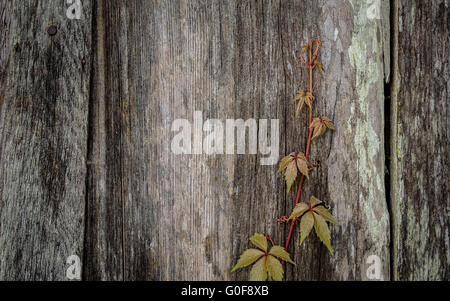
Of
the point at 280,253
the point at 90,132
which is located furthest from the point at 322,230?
the point at 90,132

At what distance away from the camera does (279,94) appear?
135cm

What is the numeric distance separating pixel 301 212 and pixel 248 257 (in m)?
0.28

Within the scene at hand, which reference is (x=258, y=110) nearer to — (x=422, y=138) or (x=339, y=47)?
(x=339, y=47)

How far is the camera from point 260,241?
1302 mm

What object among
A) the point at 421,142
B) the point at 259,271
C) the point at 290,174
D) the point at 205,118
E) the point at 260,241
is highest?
the point at 205,118

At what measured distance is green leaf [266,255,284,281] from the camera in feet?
4.07

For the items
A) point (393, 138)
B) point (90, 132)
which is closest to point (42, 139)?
point (90, 132)

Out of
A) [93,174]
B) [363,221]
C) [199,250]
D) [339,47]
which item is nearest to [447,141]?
[363,221]

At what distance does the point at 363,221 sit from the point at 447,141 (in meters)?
0.48

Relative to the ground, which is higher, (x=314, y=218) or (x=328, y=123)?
(x=328, y=123)

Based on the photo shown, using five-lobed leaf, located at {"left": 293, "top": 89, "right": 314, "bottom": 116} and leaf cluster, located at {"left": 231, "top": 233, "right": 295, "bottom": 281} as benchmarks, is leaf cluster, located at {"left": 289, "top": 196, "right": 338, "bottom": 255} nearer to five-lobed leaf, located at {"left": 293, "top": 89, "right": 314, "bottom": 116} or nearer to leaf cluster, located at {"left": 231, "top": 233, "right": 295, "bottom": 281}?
leaf cluster, located at {"left": 231, "top": 233, "right": 295, "bottom": 281}

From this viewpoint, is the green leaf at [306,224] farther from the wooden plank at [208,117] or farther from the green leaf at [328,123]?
the green leaf at [328,123]

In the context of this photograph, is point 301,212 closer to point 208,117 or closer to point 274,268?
point 274,268

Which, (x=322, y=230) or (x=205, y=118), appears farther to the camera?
(x=205, y=118)
